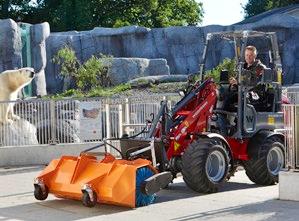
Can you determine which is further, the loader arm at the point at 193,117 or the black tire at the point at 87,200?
the loader arm at the point at 193,117

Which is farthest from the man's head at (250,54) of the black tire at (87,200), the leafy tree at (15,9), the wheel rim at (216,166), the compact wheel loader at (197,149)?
the leafy tree at (15,9)

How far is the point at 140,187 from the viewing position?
29.7ft

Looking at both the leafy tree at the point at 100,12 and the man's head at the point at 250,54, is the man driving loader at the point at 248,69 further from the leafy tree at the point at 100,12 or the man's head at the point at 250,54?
the leafy tree at the point at 100,12

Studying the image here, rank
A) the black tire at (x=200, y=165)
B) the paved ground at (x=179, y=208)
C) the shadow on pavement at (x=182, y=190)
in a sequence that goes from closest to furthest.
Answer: the paved ground at (x=179, y=208), the black tire at (x=200, y=165), the shadow on pavement at (x=182, y=190)

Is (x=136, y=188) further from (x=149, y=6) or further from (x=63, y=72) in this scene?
(x=149, y=6)

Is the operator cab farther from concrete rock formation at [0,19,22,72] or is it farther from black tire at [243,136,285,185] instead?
concrete rock formation at [0,19,22,72]

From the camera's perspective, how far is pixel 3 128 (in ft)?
49.8

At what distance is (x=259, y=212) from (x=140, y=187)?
1.55 meters

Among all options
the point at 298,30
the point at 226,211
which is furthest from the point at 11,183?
the point at 298,30

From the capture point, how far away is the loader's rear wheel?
9055mm

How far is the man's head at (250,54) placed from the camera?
10.9m

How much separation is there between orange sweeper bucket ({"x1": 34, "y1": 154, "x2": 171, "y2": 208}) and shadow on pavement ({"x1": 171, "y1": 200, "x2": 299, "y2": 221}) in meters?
0.83

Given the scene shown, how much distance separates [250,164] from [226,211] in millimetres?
2317

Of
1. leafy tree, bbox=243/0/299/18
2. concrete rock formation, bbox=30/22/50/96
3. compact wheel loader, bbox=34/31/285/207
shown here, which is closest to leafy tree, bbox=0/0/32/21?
concrete rock formation, bbox=30/22/50/96
